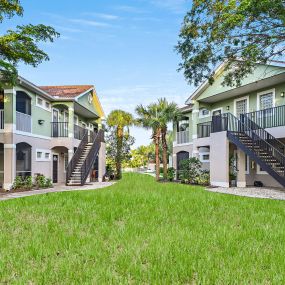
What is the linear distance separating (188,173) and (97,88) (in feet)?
49.6

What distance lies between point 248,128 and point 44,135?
46.7 ft

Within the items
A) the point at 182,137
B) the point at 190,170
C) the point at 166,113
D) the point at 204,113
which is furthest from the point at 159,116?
the point at 190,170

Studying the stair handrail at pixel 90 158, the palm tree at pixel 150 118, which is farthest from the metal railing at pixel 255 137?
the stair handrail at pixel 90 158

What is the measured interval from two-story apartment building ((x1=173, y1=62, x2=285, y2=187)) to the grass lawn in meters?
9.36

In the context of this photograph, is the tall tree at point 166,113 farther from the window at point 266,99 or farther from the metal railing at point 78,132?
the window at point 266,99

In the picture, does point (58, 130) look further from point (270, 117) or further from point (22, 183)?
point (270, 117)

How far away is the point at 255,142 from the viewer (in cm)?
1891

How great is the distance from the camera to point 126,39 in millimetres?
14773

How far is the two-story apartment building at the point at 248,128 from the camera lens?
1816 cm

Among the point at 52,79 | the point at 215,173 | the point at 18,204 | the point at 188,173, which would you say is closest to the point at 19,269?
the point at 18,204

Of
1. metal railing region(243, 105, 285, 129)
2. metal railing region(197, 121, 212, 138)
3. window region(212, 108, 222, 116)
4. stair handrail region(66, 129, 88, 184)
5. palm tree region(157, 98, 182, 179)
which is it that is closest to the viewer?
metal railing region(243, 105, 285, 129)

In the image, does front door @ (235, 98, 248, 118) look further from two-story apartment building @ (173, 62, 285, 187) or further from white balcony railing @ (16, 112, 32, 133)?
white balcony railing @ (16, 112, 32, 133)

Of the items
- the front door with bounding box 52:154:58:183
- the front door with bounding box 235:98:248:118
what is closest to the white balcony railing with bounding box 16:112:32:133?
the front door with bounding box 52:154:58:183

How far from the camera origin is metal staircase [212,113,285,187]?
55.4 ft
